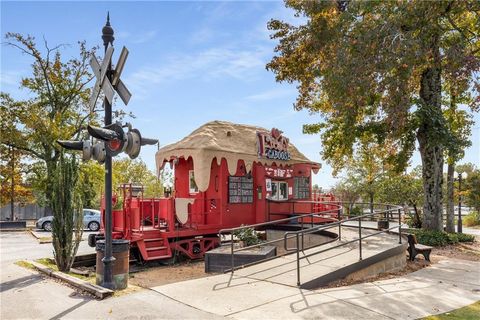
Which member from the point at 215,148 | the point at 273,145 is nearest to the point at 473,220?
the point at 273,145

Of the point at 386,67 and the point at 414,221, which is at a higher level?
the point at 386,67

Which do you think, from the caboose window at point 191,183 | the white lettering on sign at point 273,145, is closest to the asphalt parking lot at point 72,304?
the caboose window at point 191,183

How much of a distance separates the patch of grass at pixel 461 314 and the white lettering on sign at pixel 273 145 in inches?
372

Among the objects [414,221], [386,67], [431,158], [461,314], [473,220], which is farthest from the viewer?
[473,220]

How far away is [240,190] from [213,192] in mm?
1144

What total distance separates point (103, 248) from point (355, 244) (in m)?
7.08

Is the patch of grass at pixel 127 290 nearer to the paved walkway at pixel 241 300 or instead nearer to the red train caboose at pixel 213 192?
the paved walkway at pixel 241 300

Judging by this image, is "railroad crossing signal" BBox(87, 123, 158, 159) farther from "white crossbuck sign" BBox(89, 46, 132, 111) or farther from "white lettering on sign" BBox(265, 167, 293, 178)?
"white lettering on sign" BBox(265, 167, 293, 178)

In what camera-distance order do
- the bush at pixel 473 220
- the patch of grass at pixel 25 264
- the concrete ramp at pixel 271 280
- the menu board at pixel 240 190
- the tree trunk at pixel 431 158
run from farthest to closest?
the bush at pixel 473 220, the tree trunk at pixel 431 158, the menu board at pixel 240 190, the patch of grass at pixel 25 264, the concrete ramp at pixel 271 280

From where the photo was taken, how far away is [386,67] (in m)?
13.2

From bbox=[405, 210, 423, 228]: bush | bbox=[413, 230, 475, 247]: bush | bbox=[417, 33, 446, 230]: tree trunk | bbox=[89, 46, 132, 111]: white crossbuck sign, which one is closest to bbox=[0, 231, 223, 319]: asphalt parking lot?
bbox=[89, 46, 132, 111]: white crossbuck sign

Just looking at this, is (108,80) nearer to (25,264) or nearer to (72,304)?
(72,304)

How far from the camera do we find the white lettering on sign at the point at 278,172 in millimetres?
16188

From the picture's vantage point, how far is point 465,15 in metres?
18.2
